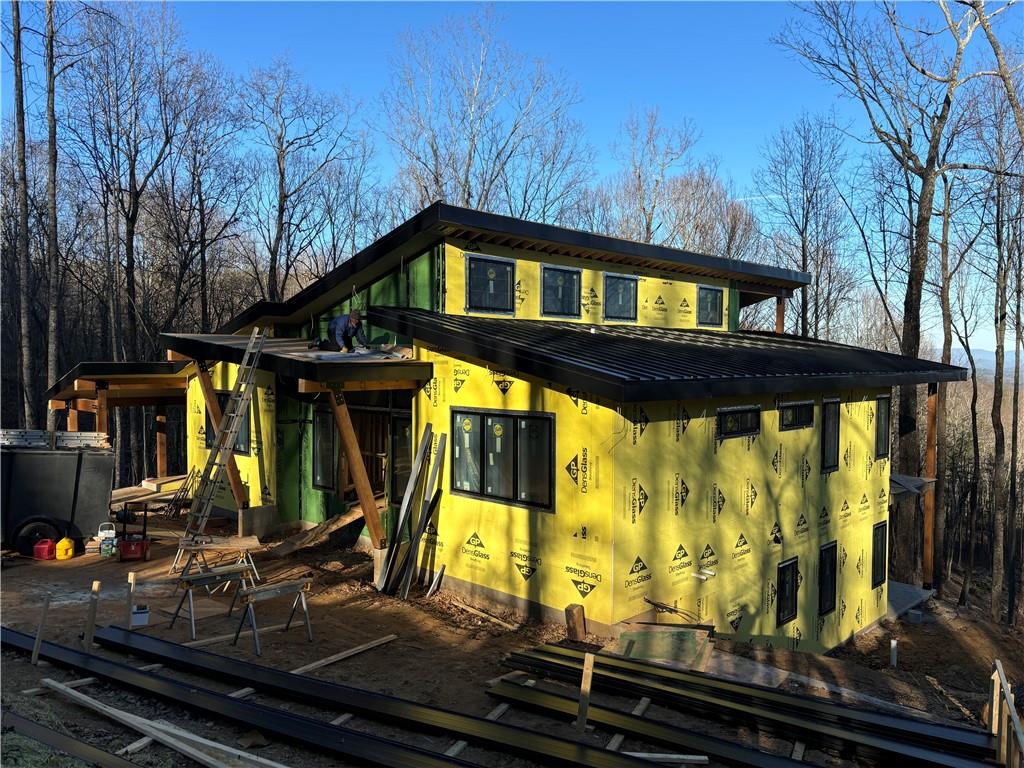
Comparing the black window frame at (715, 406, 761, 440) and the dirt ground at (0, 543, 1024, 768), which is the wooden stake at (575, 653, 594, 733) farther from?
the black window frame at (715, 406, 761, 440)

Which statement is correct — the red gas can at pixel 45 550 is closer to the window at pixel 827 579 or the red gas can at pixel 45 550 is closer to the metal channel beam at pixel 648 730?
the metal channel beam at pixel 648 730

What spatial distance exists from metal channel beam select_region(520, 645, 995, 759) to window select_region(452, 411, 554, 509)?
2.61m

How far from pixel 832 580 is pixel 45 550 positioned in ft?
44.9

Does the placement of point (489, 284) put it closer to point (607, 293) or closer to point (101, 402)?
point (607, 293)

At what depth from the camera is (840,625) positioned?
42.1ft

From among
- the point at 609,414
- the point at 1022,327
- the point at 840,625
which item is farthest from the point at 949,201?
the point at 609,414

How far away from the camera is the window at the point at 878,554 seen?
1397cm

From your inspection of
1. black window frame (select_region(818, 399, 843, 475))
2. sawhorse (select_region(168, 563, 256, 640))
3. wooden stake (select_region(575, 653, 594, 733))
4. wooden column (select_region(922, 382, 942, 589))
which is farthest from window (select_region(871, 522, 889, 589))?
sawhorse (select_region(168, 563, 256, 640))

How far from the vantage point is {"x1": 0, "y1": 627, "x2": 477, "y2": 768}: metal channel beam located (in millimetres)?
4520

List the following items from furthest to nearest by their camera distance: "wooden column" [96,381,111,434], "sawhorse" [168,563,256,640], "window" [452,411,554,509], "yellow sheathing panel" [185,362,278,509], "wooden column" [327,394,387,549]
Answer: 1. "wooden column" [96,381,111,434]
2. "yellow sheathing panel" [185,362,278,509]
3. "wooden column" [327,394,387,549]
4. "window" [452,411,554,509]
5. "sawhorse" [168,563,256,640]

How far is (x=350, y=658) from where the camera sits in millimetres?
7367

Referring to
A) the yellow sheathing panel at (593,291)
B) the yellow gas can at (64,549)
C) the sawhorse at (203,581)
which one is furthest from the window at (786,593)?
the yellow gas can at (64,549)

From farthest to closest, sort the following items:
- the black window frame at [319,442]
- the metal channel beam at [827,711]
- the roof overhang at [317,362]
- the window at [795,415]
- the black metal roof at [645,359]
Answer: the black window frame at [319,442] → the window at [795,415] → the roof overhang at [317,362] → the black metal roof at [645,359] → the metal channel beam at [827,711]

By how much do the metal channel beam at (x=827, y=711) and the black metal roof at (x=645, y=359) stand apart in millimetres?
2675
